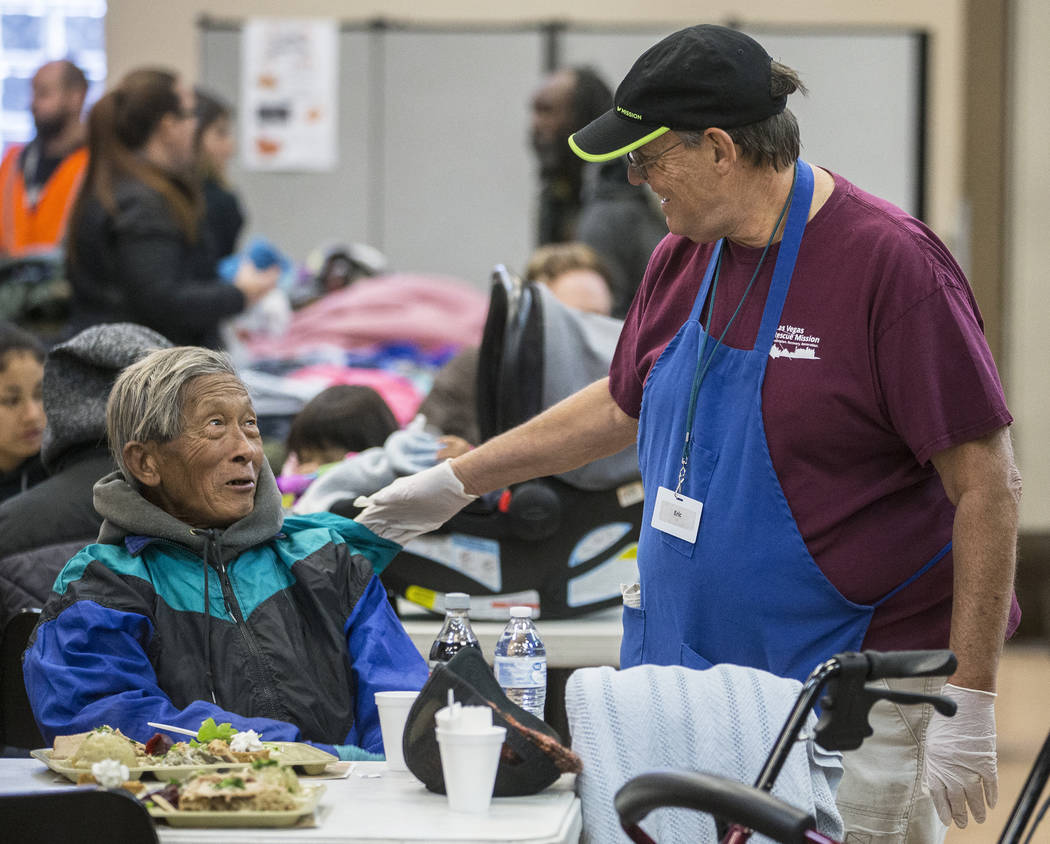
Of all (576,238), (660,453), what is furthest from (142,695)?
(576,238)

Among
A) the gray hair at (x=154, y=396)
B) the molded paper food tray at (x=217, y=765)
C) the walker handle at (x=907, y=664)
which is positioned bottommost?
the molded paper food tray at (x=217, y=765)

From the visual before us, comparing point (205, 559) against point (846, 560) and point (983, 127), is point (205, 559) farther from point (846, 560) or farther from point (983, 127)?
point (983, 127)

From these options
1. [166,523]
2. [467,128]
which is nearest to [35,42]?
[467,128]

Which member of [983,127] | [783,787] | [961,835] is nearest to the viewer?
[783,787]

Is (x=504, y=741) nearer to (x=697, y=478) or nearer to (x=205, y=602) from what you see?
(x=697, y=478)

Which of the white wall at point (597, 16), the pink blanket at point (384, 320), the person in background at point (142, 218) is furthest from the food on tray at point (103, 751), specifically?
the white wall at point (597, 16)

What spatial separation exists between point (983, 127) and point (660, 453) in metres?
6.18

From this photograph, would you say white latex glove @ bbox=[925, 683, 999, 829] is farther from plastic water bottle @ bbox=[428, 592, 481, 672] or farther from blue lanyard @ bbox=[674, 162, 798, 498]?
plastic water bottle @ bbox=[428, 592, 481, 672]

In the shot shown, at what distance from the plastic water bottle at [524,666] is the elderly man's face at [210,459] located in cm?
51

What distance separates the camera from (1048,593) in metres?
7.33

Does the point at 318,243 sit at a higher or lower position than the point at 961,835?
higher

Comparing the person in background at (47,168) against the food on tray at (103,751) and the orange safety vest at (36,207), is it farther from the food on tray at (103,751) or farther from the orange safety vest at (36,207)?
the food on tray at (103,751)

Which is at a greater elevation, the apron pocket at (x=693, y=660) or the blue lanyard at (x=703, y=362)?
the blue lanyard at (x=703, y=362)

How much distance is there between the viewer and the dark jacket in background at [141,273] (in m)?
4.75
